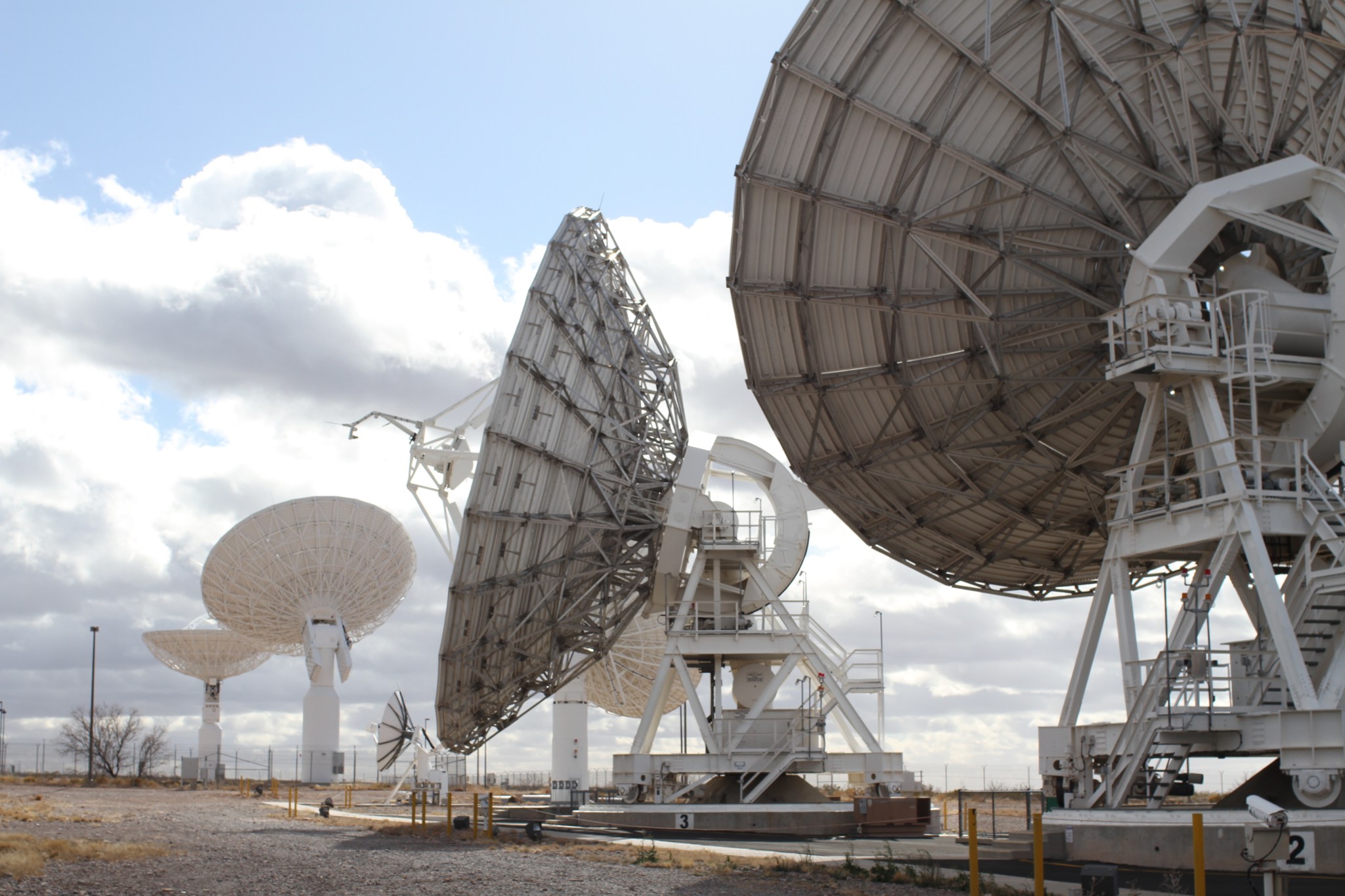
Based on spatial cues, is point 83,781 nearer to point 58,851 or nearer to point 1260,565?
point 58,851

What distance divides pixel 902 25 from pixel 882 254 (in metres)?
4.64

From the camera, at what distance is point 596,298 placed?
35.7 meters

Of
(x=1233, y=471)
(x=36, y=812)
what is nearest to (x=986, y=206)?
Answer: (x=1233, y=471)

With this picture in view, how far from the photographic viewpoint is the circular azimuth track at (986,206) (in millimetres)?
25281

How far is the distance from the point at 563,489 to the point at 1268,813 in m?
22.9

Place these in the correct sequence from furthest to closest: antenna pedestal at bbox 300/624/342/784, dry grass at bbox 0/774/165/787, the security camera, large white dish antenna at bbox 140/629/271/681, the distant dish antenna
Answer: large white dish antenna at bbox 140/629/271/681
dry grass at bbox 0/774/165/787
antenna pedestal at bbox 300/624/342/784
the distant dish antenna
the security camera

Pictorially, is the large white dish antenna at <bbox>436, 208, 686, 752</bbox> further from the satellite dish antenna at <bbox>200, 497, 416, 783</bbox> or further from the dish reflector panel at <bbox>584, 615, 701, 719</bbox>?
the satellite dish antenna at <bbox>200, 497, 416, 783</bbox>

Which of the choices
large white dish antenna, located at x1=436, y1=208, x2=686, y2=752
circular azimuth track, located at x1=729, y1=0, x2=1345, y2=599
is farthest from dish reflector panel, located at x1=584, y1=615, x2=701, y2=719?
circular azimuth track, located at x1=729, y1=0, x2=1345, y2=599

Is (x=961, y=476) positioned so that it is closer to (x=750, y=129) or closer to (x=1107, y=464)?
(x=1107, y=464)

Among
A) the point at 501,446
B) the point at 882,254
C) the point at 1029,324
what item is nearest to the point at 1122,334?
the point at 1029,324

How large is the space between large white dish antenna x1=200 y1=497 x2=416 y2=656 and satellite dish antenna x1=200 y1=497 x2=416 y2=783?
0.03 meters

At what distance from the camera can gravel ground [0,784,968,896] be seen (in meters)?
17.3

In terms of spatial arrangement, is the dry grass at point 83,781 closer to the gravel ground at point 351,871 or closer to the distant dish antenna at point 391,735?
the distant dish antenna at point 391,735

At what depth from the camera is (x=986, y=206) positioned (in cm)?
2556
